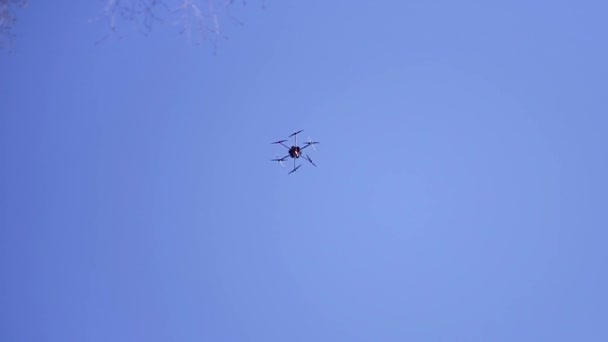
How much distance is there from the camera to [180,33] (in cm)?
433

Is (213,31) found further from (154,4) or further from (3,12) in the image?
(3,12)

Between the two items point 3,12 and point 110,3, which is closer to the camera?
point 110,3

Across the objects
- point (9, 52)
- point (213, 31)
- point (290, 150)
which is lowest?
point (213, 31)

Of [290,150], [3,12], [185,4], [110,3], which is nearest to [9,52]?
[3,12]

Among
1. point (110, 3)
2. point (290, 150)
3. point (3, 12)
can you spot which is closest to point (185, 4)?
point (110, 3)

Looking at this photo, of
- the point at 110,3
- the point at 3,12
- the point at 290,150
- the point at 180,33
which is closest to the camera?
the point at 110,3

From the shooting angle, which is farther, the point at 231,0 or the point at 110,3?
the point at 231,0

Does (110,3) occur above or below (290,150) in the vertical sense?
below

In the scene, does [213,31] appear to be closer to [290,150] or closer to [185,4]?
[185,4]

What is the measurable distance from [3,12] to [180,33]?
2063mm

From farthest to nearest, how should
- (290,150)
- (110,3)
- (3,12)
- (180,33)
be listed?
(290,150)
(3,12)
(180,33)
(110,3)

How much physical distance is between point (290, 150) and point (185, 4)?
42.9ft

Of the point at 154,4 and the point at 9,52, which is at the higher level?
the point at 9,52

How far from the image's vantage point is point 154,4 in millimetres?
4215
